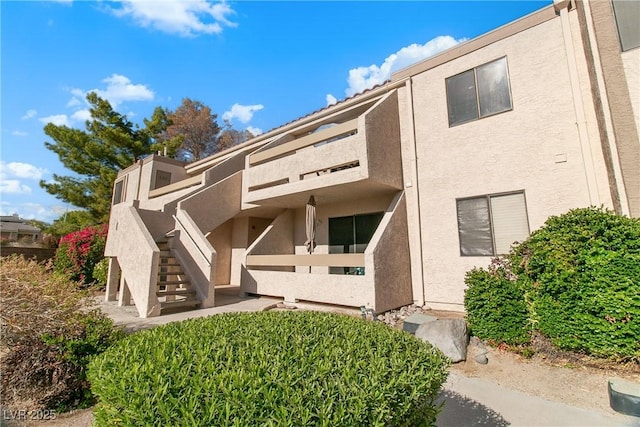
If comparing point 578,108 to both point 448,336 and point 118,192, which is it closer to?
point 448,336

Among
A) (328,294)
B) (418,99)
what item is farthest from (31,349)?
(418,99)

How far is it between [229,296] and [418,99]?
10953 millimetres

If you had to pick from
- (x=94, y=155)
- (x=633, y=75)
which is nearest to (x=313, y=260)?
(x=633, y=75)

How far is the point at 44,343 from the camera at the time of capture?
4.33 meters

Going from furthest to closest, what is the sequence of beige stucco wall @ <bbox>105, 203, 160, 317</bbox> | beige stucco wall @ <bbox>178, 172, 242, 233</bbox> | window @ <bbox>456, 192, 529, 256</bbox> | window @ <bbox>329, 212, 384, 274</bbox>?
1. beige stucco wall @ <bbox>178, 172, 242, 233</bbox>
2. window @ <bbox>329, 212, 384, 274</bbox>
3. beige stucco wall @ <bbox>105, 203, 160, 317</bbox>
4. window @ <bbox>456, 192, 529, 256</bbox>

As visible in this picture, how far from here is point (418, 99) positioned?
32.9 feet

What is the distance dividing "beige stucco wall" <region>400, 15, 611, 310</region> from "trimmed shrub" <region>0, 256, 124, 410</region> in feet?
27.9

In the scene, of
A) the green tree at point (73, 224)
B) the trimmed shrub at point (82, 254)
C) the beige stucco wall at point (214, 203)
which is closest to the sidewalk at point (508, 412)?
the beige stucco wall at point (214, 203)

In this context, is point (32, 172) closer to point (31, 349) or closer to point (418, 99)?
point (31, 349)

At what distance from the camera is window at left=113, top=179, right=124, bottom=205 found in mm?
19344

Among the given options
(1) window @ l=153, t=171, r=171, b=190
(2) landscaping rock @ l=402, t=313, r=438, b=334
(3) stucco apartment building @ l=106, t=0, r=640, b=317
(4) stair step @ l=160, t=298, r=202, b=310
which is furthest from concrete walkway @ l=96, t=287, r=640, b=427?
(1) window @ l=153, t=171, r=171, b=190

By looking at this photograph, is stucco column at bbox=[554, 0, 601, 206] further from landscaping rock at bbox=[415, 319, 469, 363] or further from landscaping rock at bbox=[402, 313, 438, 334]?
landscaping rock at bbox=[402, 313, 438, 334]

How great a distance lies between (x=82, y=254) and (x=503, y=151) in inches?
845

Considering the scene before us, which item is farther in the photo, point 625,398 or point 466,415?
point 466,415
